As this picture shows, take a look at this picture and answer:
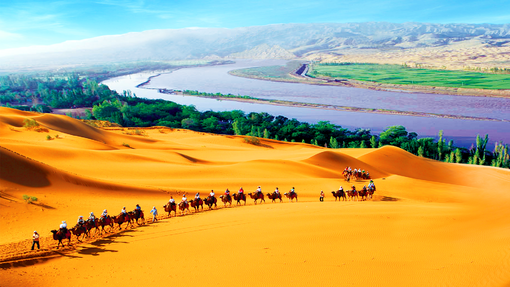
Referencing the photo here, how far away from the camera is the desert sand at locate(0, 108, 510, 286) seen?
966 cm

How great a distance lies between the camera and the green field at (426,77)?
10851 cm

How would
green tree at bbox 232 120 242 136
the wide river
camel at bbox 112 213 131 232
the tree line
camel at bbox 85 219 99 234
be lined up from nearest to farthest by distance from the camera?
camel at bbox 85 219 99 234
camel at bbox 112 213 131 232
the tree line
green tree at bbox 232 120 242 136
the wide river

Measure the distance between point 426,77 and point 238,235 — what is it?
134166 millimetres

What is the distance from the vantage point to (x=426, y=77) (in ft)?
418

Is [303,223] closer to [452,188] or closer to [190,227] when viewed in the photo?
[190,227]

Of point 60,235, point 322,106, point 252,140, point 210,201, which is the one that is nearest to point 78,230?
point 60,235

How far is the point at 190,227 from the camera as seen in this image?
44.6 feet

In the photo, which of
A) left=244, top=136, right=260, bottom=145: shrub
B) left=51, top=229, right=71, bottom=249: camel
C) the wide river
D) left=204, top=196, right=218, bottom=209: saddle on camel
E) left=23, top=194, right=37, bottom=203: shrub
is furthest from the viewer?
the wide river

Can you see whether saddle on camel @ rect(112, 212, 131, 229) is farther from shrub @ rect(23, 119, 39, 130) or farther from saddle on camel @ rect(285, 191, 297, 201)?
shrub @ rect(23, 119, 39, 130)

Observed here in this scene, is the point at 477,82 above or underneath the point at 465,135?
above

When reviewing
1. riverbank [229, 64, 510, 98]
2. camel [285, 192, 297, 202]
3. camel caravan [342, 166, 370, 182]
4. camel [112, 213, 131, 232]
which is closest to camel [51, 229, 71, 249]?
camel [112, 213, 131, 232]

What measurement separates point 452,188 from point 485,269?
51.2ft

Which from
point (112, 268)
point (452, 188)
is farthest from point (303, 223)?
point (452, 188)

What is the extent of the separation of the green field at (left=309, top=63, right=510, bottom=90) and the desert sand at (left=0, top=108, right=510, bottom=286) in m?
102
